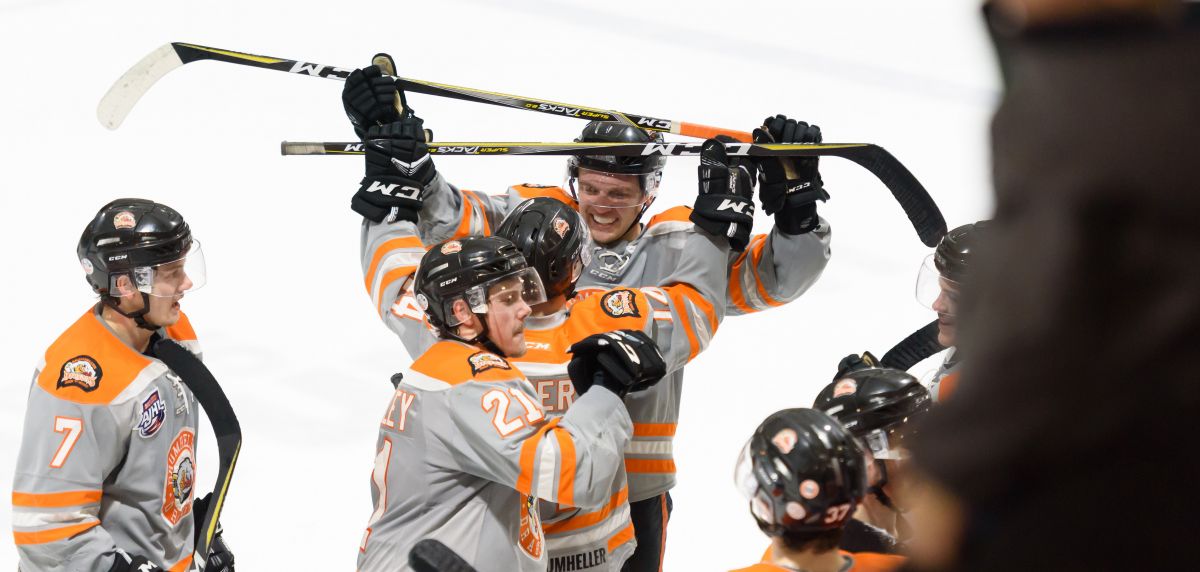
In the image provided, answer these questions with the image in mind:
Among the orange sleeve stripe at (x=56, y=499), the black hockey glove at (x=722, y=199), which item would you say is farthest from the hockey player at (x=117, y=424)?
the black hockey glove at (x=722, y=199)

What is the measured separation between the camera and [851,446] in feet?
5.55

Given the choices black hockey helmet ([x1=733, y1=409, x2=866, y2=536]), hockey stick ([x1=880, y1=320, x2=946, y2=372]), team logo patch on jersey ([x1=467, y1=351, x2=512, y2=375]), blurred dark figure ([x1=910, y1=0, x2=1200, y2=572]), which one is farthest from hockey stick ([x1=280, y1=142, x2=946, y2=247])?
blurred dark figure ([x1=910, y1=0, x2=1200, y2=572])

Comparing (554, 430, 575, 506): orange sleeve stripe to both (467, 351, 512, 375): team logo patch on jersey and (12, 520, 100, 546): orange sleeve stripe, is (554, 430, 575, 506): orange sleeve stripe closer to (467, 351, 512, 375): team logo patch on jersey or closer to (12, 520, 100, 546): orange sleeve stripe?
(467, 351, 512, 375): team logo patch on jersey

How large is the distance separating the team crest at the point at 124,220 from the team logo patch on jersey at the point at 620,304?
3.57 feet

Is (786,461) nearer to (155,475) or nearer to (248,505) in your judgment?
(155,475)

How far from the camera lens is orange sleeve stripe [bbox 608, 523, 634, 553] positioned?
9.56ft

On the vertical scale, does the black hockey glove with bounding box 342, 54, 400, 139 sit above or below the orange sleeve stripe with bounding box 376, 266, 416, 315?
above

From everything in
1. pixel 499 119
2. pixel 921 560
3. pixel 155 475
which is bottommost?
pixel 155 475

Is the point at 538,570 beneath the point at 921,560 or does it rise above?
beneath

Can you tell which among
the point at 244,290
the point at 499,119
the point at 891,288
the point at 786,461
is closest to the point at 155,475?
the point at 786,461

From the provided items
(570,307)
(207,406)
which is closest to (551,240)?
(570,307)

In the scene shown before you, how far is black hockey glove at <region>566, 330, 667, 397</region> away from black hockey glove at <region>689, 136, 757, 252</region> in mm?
626

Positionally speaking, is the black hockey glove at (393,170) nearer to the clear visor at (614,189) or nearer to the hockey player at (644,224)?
the hockey player at (644,224)

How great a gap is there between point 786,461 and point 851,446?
4.2 inches
